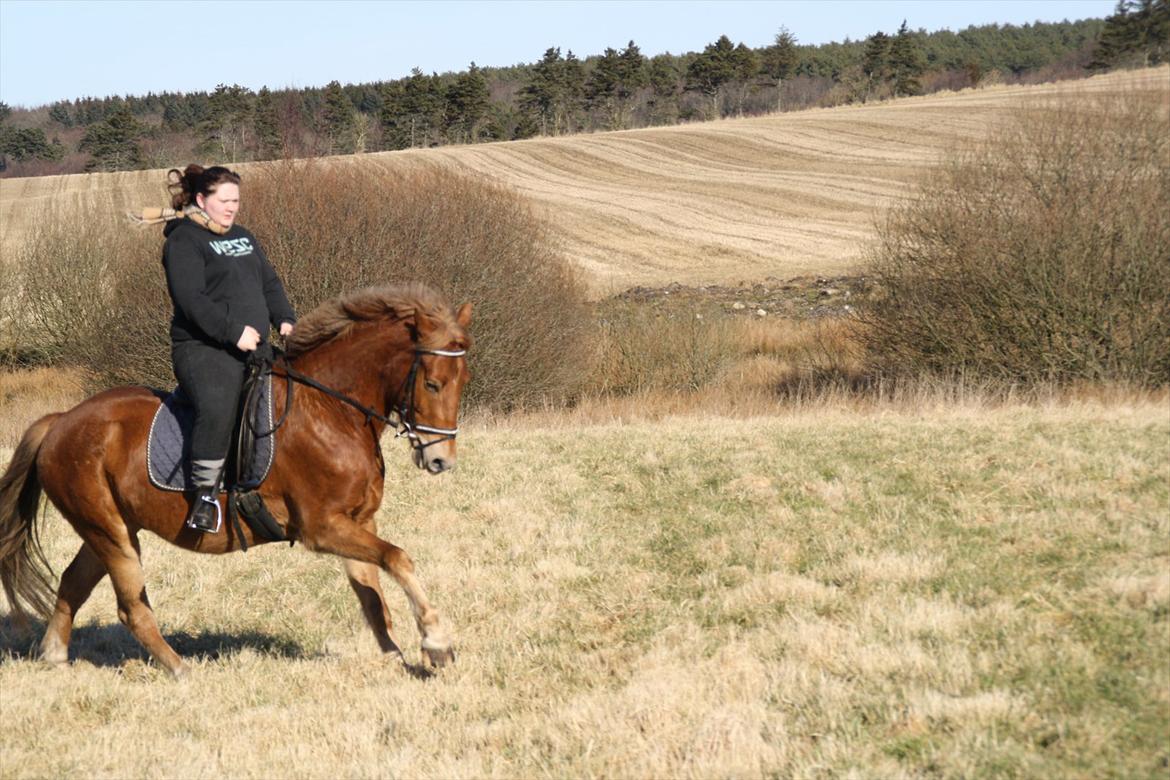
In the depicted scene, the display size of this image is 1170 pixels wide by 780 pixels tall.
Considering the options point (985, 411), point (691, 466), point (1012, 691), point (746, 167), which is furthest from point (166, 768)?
point (746, 167)

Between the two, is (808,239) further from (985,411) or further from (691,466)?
(691,466)

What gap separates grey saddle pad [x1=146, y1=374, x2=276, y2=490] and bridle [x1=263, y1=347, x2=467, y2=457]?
0.09 m

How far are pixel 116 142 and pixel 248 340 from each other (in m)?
80.9

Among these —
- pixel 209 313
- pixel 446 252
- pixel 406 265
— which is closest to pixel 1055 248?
pixel 446 252

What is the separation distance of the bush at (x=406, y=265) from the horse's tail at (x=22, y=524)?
43.1ft

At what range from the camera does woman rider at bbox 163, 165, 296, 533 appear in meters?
6.70

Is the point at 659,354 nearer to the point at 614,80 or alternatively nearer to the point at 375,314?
the point at 375,314

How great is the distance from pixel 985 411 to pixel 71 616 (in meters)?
10.8

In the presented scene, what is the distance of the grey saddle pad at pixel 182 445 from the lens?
6.86 m

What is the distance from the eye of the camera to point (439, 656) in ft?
21.9

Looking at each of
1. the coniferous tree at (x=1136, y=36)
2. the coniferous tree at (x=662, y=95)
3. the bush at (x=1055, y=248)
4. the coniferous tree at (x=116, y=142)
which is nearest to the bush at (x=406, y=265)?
the bush at (x=1055, y=248)

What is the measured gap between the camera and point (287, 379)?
7035mm

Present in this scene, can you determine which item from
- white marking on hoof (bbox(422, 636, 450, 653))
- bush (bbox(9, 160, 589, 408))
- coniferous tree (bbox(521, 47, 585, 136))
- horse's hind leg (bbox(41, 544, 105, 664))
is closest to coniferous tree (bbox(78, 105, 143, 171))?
coniferous tree (bbox(521, 47, 585, 136))

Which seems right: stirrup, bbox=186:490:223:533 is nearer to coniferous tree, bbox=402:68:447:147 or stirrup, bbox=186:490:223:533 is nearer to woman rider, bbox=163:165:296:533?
woman rider, bbox=163:165:296:533
